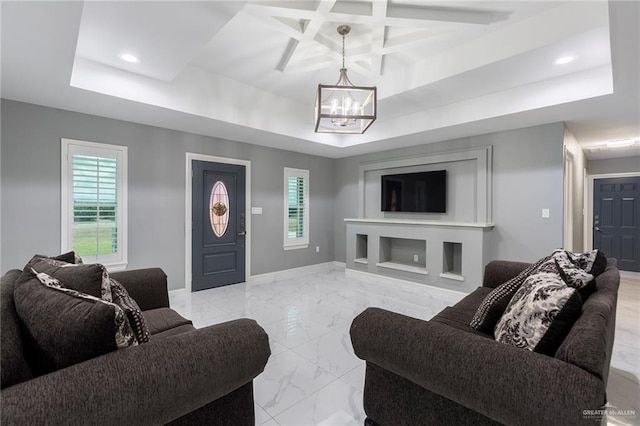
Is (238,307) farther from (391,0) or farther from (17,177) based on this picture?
(391,0)

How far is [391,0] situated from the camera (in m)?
2.34

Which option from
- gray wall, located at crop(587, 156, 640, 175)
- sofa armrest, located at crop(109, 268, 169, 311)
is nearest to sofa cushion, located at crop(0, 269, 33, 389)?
sofa armrest, located at crop(109, 268, 169, 311)

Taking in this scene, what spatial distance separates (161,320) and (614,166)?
330 inches

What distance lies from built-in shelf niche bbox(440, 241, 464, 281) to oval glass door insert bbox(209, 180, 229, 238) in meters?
3.48

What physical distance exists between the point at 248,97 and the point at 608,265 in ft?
13.4

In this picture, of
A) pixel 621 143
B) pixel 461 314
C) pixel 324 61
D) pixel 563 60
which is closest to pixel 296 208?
pixel 324 61

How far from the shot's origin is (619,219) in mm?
Result: 5898

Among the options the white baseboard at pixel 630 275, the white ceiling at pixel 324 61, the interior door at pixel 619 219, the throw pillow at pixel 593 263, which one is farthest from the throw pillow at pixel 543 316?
the interior door at pixel 619 219

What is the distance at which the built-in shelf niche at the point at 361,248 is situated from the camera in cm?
559

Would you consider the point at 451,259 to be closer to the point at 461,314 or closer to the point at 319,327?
the point at 319,327

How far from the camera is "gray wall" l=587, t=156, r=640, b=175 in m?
5.77

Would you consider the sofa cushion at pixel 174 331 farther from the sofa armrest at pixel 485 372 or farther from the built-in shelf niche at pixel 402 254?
the built-in shelf niche at pixel 402 254

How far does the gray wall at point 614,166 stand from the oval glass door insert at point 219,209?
7.59 meters

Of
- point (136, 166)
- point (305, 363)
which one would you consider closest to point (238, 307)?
point (305, 363)
